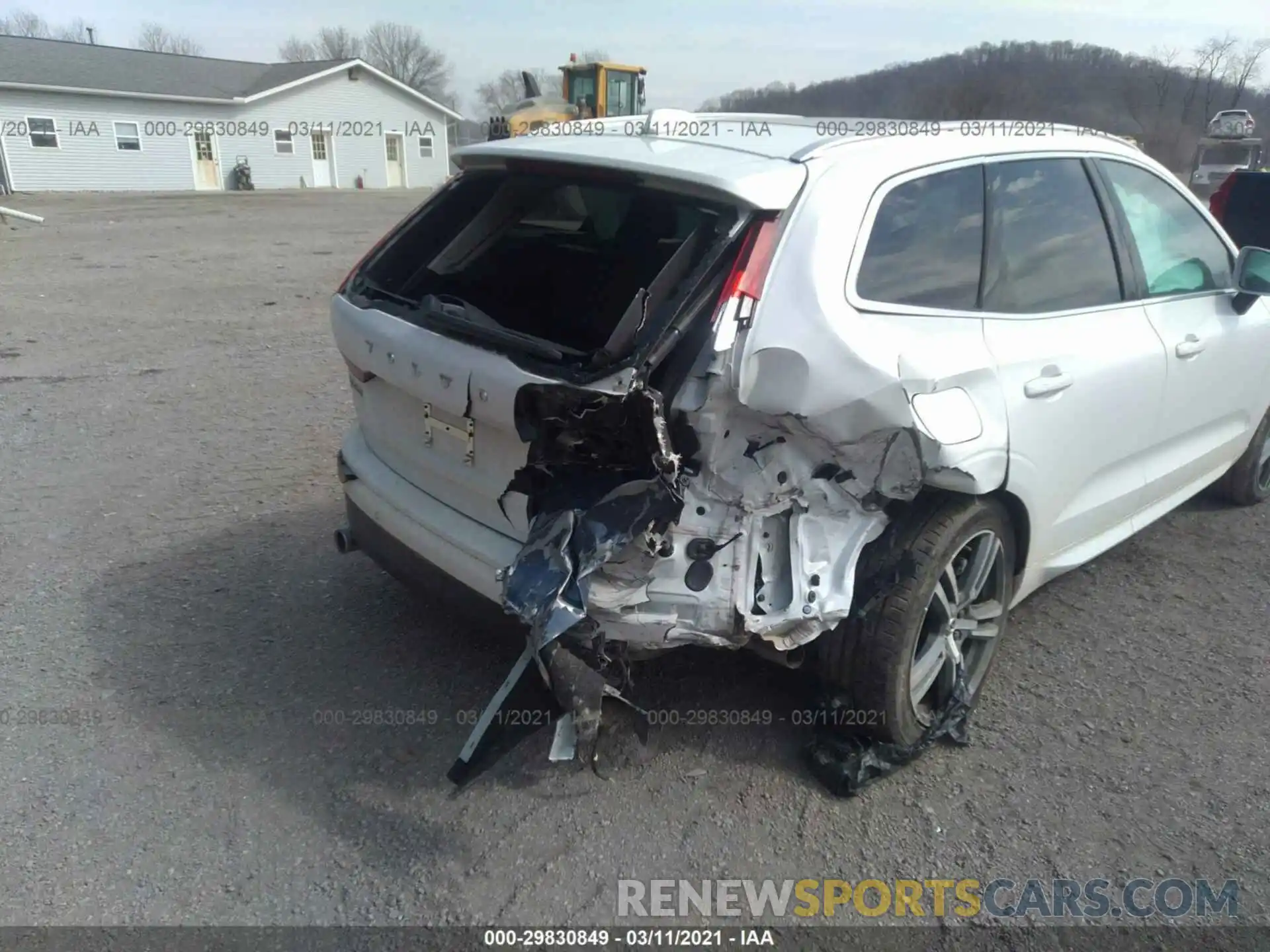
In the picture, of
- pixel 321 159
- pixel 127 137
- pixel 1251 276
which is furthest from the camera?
pixel 321 159

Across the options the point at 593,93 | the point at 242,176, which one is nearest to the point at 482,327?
the point at 593,93

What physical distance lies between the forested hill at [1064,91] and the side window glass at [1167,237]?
360 inches

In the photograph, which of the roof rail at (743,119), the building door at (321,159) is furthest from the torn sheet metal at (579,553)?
the building door at (321,159)

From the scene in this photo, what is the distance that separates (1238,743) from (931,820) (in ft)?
3.88

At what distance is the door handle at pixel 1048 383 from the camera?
2.80 m

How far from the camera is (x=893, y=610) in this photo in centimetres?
266

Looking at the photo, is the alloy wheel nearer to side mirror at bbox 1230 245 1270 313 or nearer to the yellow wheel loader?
side mirror at bbox 1230 245 1270 313

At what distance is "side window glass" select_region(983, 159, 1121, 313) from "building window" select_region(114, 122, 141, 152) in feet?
118

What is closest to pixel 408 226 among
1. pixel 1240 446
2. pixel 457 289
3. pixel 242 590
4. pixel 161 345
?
pixel 457 289

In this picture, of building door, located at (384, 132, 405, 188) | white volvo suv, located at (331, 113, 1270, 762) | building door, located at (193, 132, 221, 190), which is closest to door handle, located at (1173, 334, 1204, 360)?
white volvo suv, located at (331, 113, 1270, 762)

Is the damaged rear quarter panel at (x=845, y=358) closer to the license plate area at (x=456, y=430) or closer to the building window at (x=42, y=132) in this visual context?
the license plate area at (x=456, y=430)

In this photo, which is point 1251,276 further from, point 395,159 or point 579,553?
point 395,159

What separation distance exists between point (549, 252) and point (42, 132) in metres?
34.5

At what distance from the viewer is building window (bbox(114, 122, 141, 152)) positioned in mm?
31875
